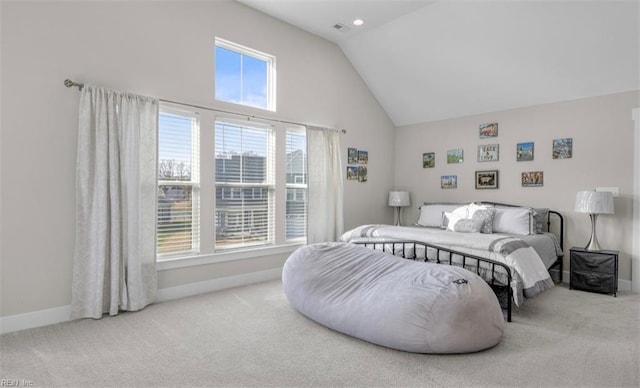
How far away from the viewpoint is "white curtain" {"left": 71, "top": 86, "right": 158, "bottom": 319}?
307 centimetres

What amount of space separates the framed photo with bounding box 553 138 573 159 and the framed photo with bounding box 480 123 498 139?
768 millimetres

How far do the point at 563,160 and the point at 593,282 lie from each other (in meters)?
1.53

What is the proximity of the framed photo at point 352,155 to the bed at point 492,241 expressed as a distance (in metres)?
1.37

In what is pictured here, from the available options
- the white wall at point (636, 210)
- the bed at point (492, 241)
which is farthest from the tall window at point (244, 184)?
the white wall at point (636, 210)

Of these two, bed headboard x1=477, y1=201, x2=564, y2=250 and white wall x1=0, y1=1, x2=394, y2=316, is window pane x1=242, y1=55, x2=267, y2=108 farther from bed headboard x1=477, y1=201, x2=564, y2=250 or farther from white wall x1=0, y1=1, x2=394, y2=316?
bed headboard x1=477, y1=201, x2=564, y2=250

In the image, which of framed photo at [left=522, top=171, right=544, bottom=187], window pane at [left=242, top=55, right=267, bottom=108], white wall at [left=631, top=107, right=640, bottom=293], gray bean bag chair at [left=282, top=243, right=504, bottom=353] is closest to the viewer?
gray bean bag chair at [left=282, top=243, right=504, bottom=353]

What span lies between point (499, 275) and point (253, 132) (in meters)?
3.13

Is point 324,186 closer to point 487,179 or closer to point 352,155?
point 352,155

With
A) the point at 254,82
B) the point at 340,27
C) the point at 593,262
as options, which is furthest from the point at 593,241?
the point at 254,82

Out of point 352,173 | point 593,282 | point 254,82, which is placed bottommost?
point 593,282

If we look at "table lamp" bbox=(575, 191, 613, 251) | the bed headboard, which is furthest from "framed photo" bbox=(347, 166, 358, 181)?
"table lamp" bbox=(575, 191, 613, 251)

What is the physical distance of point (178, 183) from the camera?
3.78 metres

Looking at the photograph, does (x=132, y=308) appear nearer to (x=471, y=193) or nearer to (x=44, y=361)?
(x=44, y=361)

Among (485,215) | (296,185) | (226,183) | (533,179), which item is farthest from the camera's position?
(296,185)
